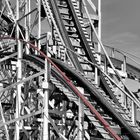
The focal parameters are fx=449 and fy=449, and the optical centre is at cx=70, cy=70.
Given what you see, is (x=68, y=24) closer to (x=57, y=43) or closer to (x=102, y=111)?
(x=57, y=43)

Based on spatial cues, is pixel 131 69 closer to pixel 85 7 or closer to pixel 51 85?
pixel 85 7

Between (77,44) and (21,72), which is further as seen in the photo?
(77,44)

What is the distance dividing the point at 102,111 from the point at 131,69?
309 inches

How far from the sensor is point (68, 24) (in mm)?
12867

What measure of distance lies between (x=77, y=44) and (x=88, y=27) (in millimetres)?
1547

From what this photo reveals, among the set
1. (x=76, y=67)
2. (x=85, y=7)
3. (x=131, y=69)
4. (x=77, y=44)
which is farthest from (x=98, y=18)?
(x=131, y=69)

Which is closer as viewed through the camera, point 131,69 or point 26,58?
point 26,58

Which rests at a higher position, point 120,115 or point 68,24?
point 68,24

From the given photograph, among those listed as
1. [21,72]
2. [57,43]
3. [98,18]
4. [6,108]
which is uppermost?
[98,18]

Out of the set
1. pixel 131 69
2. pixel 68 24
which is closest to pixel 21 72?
pixel 68 24

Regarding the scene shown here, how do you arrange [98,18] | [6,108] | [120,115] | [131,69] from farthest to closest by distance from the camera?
[131,69] → [6,108] → [98,18] → [120,115]

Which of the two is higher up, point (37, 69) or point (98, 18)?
point (98, 18)

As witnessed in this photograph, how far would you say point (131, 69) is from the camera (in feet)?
55.4

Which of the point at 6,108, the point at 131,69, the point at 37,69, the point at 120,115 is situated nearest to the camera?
the point at 120,115
